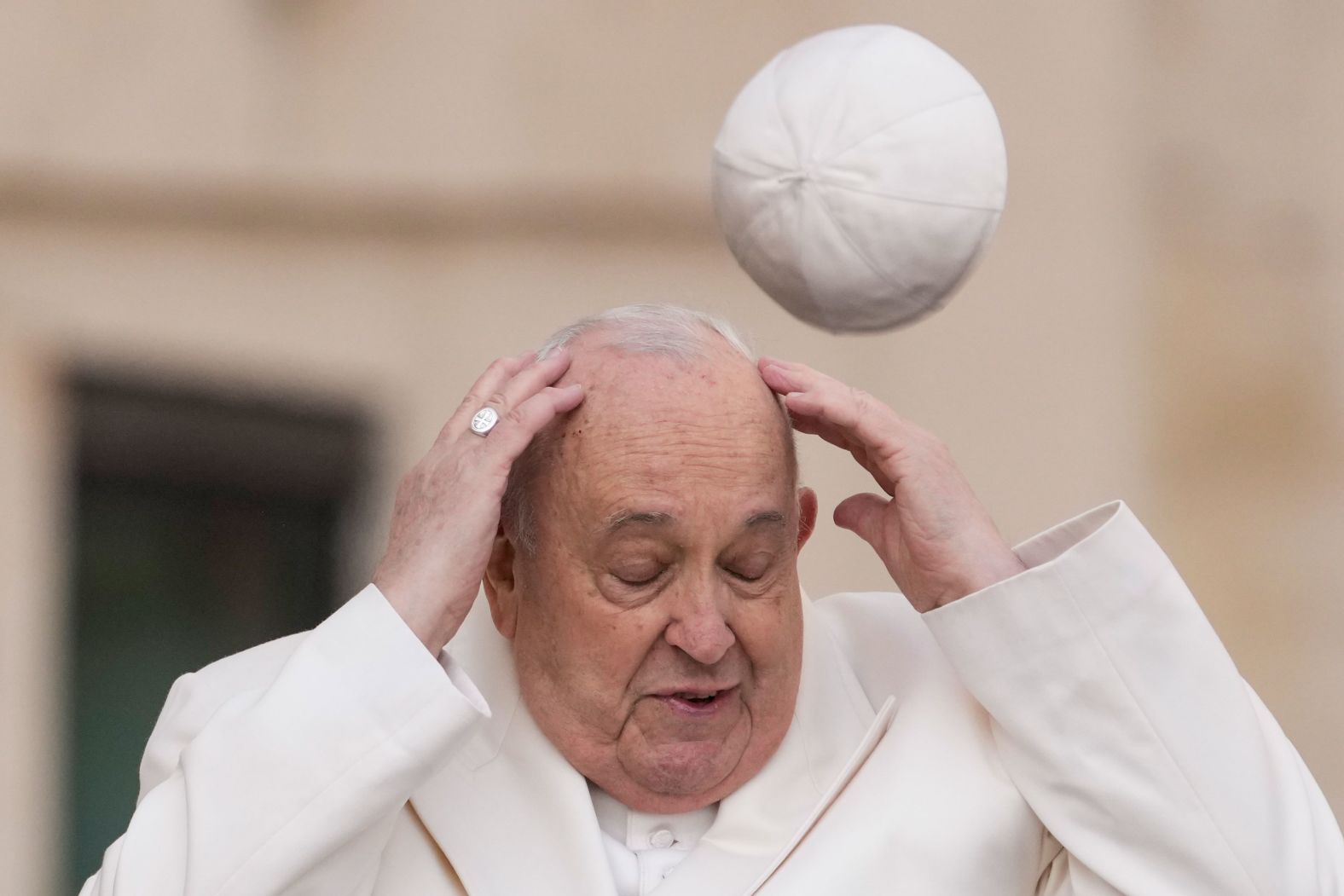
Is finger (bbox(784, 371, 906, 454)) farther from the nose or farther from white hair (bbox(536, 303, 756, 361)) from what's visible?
the nose

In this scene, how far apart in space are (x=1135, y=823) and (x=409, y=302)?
387 cm

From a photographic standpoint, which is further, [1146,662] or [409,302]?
[409,302]

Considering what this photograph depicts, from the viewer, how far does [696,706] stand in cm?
295

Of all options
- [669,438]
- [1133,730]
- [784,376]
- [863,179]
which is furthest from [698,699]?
[863,179]

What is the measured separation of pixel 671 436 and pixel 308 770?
2.34 ft

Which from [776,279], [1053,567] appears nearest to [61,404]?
[776,279]

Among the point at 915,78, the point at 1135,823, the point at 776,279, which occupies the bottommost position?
the point at 1135,823

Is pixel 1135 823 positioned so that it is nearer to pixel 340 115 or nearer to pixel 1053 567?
pixel 1053 567

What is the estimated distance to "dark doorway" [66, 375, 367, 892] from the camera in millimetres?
6062

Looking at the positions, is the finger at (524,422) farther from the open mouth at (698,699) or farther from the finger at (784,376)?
the open mouth at (698,699)

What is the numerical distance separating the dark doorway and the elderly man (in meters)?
3.02

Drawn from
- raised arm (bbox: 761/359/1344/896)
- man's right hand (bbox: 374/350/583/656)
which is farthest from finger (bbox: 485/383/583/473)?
raised arm (bbox: 761/359/1344/896)

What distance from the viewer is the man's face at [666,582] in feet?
9.55

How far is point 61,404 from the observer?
6062mm
